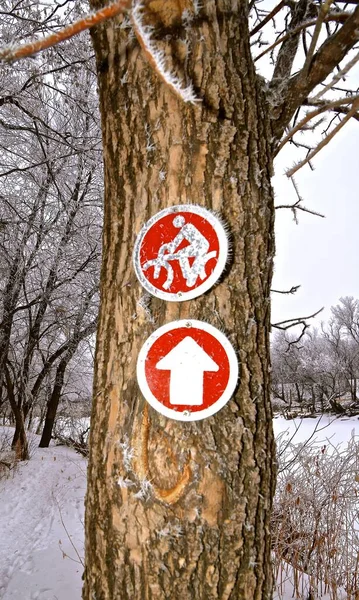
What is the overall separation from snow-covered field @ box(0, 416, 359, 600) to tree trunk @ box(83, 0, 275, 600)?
7.40 ft

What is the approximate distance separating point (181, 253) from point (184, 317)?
15 centimetres

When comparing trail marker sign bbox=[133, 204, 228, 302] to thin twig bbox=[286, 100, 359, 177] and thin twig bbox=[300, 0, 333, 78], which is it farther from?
thin twig bbox=[300, 0, 333, 78]

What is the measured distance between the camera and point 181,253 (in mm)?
978

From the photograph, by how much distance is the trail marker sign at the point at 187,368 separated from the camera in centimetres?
95

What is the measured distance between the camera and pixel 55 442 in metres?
12.1

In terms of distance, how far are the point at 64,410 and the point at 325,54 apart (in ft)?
43.3

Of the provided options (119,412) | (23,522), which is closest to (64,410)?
(23,522)

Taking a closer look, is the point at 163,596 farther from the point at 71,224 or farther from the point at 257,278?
the point at 71,224

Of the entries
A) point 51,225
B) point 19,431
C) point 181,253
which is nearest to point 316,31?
point 181,253

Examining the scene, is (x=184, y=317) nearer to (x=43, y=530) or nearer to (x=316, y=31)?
(x=316, y=31)

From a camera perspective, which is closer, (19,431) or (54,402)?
(19,431)

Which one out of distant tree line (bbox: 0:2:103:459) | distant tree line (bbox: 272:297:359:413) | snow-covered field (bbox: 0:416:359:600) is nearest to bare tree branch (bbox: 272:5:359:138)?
snow-covered field (bbox: 0:416:359:600)

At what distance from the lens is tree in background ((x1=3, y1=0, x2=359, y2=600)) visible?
0.91 meters

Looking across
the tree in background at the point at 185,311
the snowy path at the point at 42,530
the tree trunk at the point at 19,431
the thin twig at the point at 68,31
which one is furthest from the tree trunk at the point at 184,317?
the tree trunk at the point at 19,431
